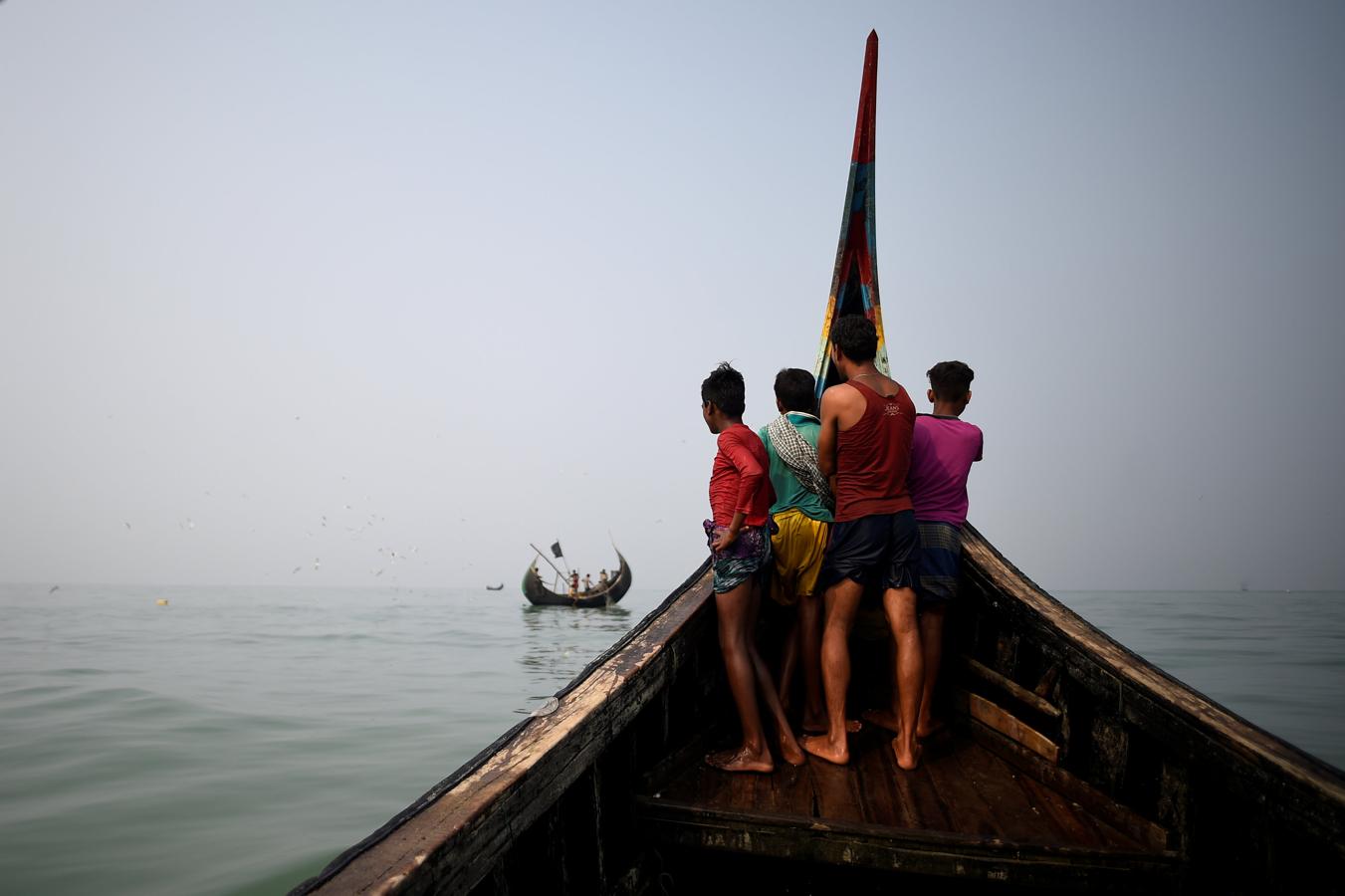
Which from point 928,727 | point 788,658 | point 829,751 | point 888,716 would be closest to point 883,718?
point 888,716

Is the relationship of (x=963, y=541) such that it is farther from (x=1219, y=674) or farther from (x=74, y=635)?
(x=74, y=635)

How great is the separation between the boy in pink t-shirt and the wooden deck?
Answer: 479mm

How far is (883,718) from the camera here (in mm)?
3363

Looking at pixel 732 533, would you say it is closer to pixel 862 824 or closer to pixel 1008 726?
pixel 862 824

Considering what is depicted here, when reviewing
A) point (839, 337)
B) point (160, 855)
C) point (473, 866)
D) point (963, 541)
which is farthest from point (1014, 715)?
point (160, 855)

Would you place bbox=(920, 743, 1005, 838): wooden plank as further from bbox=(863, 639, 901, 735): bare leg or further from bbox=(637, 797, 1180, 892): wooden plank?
bbox=(863, 639, 901, 735): bare leg

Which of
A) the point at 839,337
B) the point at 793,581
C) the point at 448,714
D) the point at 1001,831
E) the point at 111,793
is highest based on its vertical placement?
the point at 839,337

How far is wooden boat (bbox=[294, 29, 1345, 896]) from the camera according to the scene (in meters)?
1.72

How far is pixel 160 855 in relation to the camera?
5527mm

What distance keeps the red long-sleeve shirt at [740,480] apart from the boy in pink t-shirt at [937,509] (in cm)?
73

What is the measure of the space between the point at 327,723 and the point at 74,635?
22.5 meters

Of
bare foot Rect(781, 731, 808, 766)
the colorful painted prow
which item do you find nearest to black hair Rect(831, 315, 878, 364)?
bare foot Rect(781, 731, 808, 766)

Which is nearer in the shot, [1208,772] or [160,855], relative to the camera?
[1208,772]

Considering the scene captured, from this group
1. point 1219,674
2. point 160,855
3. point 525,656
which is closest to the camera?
point 160,855
